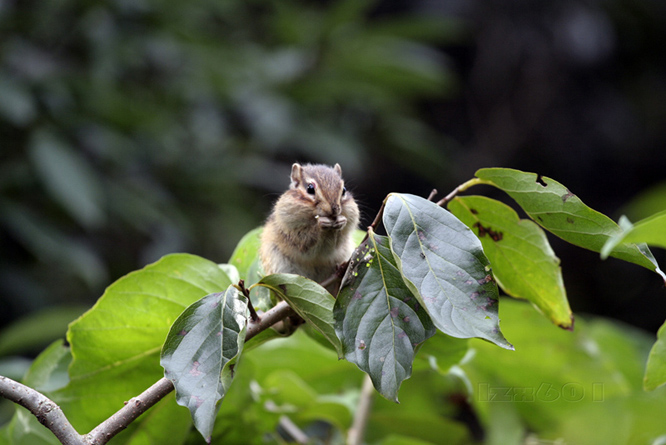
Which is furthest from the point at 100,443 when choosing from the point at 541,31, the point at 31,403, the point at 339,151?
the point at 541,31

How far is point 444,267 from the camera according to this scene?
0.81 m

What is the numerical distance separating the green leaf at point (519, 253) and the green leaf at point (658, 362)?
7.2 inches

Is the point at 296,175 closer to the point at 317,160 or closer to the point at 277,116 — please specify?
the point at 277,116

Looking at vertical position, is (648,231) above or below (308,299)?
above

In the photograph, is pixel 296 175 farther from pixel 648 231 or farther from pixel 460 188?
pixel 648 231

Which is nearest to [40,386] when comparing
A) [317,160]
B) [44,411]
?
[44,411]

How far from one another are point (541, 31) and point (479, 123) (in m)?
0.96

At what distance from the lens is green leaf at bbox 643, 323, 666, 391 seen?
0.84 m

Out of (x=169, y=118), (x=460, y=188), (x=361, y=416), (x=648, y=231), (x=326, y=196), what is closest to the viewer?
(x=648, y=231)

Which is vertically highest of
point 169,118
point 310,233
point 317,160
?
point 310,233

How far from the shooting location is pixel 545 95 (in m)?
5.14

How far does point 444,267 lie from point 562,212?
0.77 feet

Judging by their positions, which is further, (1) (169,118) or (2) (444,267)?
(1) (169,118)

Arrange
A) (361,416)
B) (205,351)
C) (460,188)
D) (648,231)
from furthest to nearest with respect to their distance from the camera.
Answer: (361,416) → (460,188) → (205,351) → (648,231)
